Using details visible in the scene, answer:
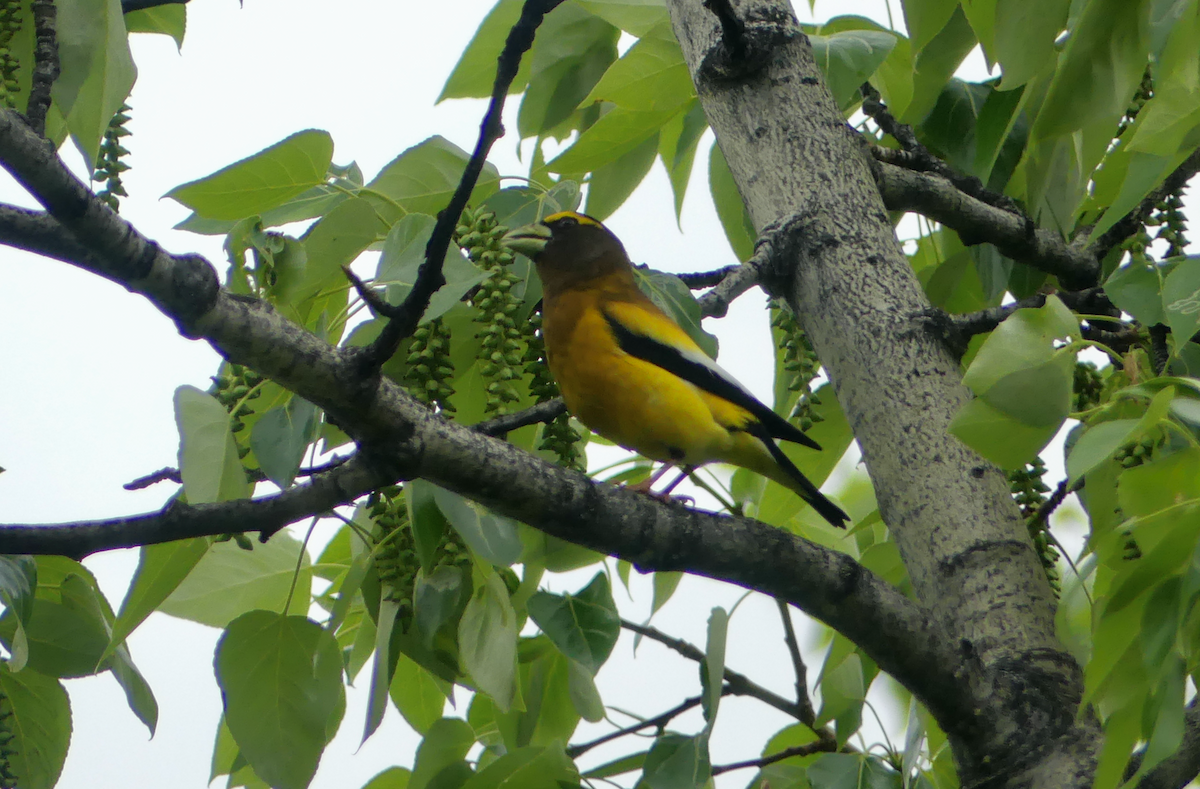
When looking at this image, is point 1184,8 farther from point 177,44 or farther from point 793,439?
point 177,44

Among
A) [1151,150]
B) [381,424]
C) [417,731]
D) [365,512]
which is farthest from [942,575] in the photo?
[417,731]

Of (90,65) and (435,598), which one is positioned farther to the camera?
(435,598)

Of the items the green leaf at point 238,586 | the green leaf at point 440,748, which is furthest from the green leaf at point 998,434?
the green leaf at point 238,586

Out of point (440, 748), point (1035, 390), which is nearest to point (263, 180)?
point (440, 748)

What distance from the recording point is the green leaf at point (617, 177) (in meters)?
3.16

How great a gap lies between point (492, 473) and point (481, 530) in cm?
36

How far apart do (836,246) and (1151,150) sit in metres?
1.03

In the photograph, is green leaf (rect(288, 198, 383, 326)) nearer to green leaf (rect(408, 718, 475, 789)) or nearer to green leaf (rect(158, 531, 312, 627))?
green leaf (rect(158, 531, 312, 627))

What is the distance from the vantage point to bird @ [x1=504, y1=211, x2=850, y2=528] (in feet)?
10.6

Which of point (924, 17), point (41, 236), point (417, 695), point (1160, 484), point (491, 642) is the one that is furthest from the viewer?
point (417, 695)

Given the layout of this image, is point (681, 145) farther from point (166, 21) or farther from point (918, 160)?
point (166, 21)

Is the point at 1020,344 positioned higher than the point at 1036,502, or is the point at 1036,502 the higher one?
the point at 1036,502

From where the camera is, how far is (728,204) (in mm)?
3258

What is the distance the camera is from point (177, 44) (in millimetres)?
2891
